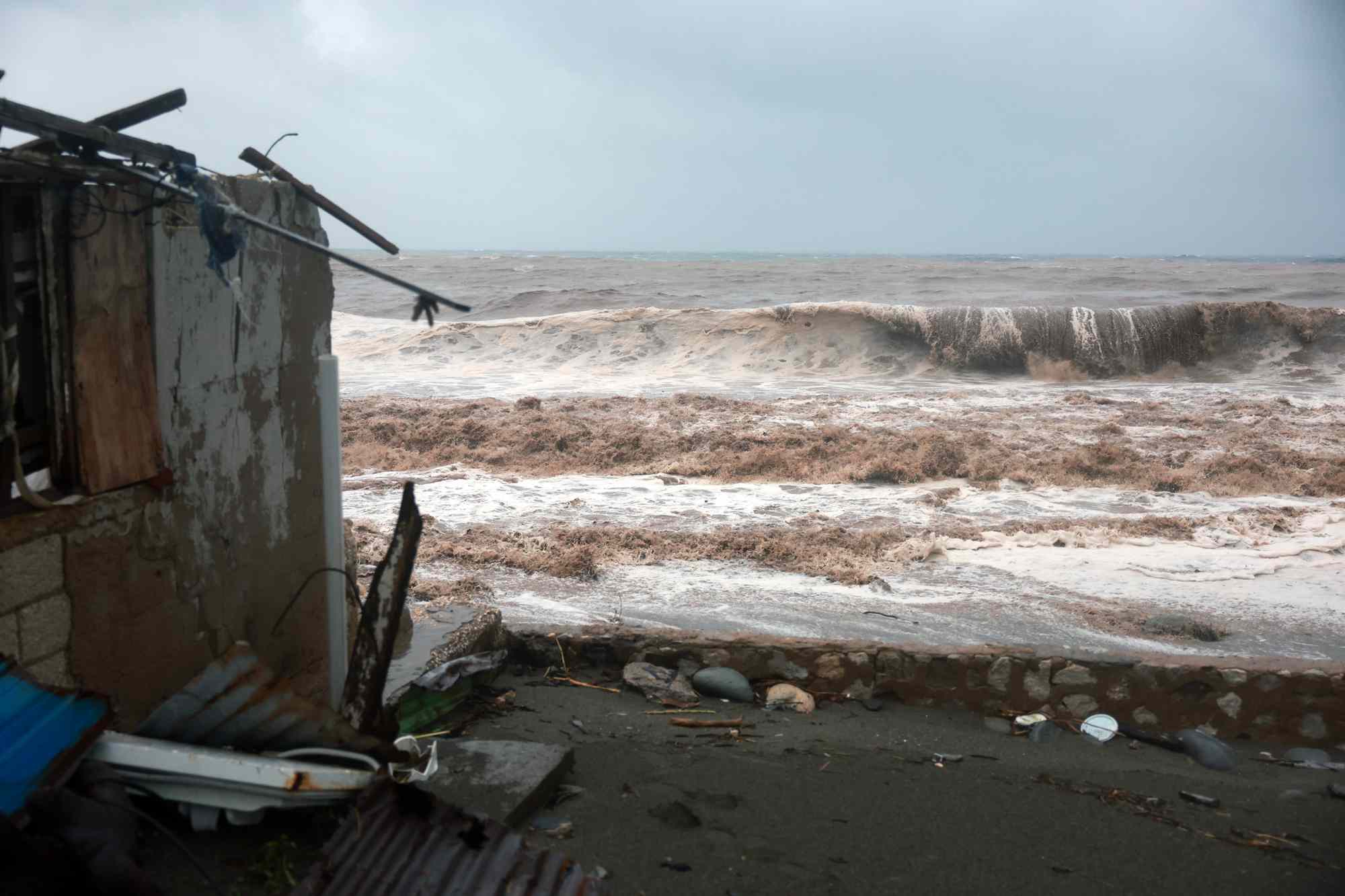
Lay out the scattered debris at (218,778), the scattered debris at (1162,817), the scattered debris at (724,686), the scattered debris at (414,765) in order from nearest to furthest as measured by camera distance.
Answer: the scattered debris at (218,778) < the scattered debris at (414,765) < the scattered debris at (1162,817) < the scattered debris at (724,686)

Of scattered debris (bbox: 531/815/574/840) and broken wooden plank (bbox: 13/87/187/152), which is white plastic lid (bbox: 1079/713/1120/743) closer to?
scattered debris (bbox: 531/815/574/840)

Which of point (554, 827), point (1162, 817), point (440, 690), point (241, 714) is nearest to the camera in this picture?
point (241, 714)

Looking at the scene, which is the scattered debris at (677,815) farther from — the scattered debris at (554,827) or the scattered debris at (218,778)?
the scattered debris at (218,778)

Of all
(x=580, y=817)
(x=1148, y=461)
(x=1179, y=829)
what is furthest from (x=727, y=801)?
(x=1148, y=461)

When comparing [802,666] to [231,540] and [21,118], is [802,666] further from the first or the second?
[21,118]

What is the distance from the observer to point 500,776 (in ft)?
13.8

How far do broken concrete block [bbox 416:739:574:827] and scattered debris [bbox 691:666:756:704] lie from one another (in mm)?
1497

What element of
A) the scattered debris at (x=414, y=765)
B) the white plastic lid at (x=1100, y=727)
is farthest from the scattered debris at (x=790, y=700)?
the scattered debris at (x=414, y=765)

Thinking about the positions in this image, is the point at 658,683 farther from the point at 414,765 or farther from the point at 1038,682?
the point at 414,765

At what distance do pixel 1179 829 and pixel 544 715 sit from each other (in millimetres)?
2977

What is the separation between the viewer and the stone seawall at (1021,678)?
579cm

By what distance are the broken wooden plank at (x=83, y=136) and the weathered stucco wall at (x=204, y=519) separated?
30 cm

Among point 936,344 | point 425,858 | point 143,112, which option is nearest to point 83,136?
point 143,112

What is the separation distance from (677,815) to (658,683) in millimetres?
1566
